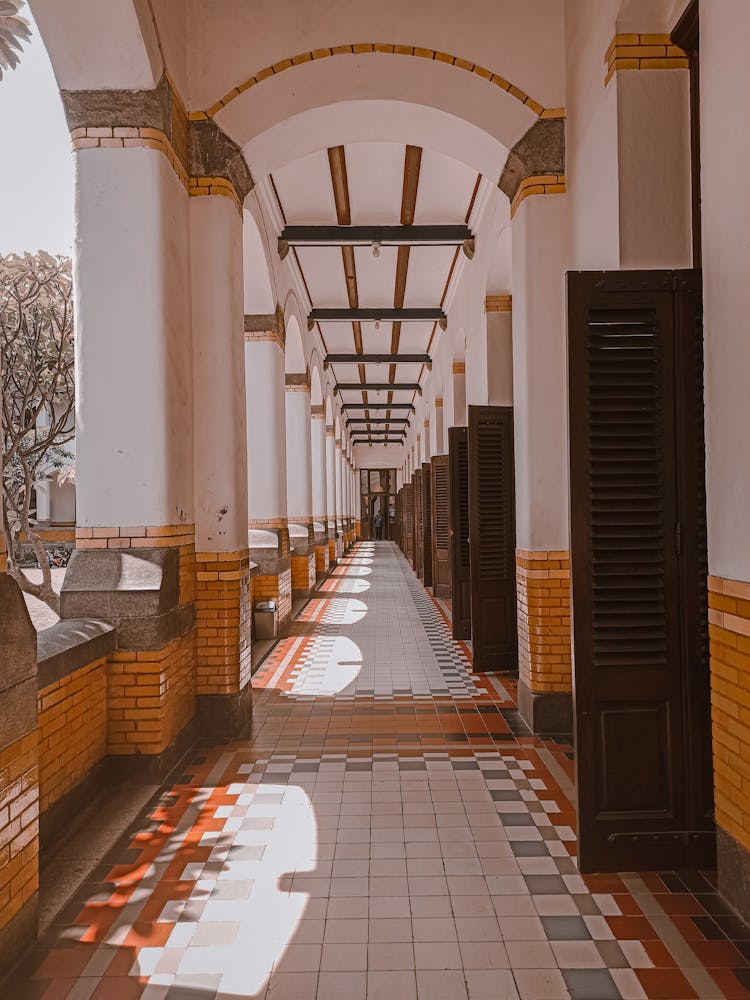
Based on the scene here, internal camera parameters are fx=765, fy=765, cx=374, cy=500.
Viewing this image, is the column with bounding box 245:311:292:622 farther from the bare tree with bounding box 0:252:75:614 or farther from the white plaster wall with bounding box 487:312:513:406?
the white plaster wall with bounding box 487:312:513:406

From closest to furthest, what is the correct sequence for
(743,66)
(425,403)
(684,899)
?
(743,66) → (684,899) → (425,403)

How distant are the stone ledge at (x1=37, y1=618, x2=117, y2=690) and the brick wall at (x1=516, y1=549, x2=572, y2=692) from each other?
280 centimetres

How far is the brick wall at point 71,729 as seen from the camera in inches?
138

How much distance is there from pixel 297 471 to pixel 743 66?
10236 mm

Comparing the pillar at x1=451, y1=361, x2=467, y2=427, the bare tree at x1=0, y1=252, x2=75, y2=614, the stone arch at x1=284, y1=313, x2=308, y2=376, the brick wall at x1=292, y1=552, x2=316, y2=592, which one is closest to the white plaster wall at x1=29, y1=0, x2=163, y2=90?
the bare tree at x1=0, y1=252, x2=75, y2=614

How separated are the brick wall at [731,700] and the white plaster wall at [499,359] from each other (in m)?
5.20

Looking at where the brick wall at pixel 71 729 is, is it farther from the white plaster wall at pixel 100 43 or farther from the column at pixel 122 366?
the white plaster wall at pixel 100 43

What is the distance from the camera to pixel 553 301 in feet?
Answer: 17.5

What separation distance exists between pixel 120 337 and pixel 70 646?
1.85m

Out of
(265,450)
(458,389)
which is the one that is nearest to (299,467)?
(458,389)

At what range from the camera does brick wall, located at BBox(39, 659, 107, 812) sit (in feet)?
11.5

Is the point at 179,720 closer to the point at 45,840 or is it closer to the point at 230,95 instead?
the point at 45,840

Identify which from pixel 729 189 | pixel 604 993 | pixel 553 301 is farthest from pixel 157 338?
pixel 604 993

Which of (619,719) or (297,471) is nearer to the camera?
(619,719)
